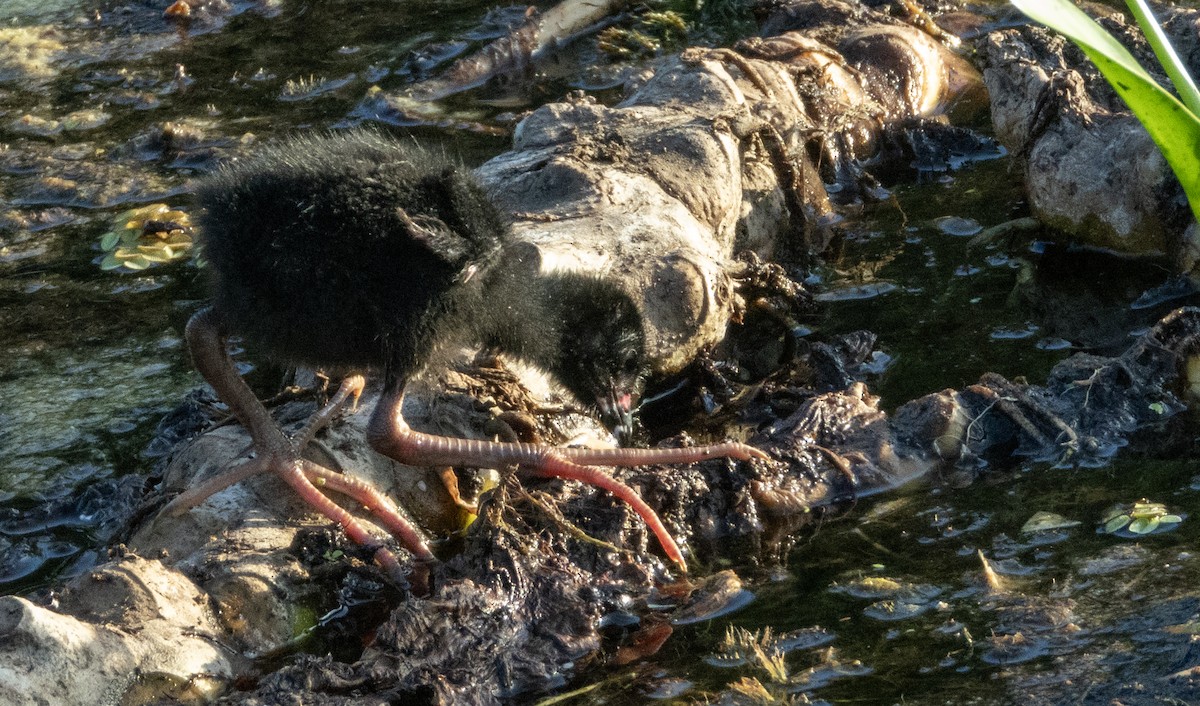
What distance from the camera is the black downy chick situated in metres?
3.76

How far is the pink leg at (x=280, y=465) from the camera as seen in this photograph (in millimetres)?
3842

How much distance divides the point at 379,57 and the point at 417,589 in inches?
203

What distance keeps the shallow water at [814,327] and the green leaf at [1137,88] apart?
975 mm

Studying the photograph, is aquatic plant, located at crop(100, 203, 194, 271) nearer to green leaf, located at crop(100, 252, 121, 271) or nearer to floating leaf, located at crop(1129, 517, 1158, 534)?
green leaf, located at crop(100, 252, 121, 271)

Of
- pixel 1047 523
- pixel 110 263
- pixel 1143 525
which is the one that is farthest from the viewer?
pixel 110 263

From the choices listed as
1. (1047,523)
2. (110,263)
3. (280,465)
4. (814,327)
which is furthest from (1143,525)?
(110,263)

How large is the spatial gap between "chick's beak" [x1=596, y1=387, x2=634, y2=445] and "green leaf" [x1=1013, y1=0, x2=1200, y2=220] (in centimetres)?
208

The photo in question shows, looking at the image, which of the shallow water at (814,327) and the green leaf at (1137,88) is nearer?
the green leaf at (1137,88)

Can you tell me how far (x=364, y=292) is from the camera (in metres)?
3.77

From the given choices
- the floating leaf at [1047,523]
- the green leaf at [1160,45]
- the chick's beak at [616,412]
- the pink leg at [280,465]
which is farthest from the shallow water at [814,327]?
the green leaf at [1160,45]

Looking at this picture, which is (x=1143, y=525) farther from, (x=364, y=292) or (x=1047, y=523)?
(x=364, y=292)

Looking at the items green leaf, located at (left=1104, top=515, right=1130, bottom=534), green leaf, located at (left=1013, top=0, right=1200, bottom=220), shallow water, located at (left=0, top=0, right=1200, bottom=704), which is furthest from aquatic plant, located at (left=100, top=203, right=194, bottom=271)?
green leaf, located at (left=1013, top=0, right=1200, bottom=220)

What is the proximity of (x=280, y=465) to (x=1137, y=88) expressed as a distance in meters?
2.58

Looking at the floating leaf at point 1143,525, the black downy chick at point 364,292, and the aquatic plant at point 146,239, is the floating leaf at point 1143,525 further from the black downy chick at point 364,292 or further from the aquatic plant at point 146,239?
the aquatic plant at point 146,239
